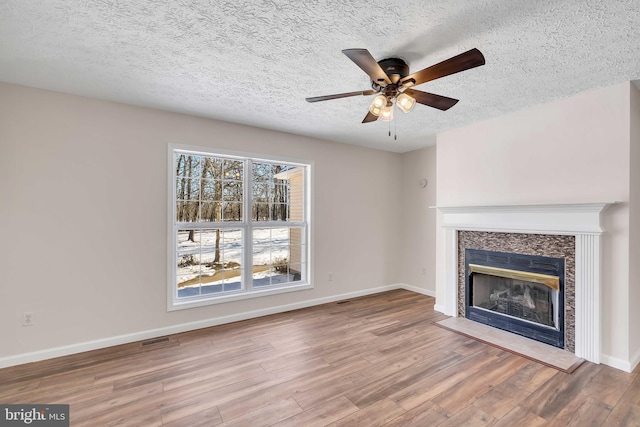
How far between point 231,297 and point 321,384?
1.79 m

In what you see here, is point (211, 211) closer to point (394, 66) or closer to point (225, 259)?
point (225, 259)

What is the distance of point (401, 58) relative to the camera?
7.13 ft

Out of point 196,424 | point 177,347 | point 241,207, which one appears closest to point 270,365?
point 196,424

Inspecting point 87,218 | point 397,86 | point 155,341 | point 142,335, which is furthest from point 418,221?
point 87,218

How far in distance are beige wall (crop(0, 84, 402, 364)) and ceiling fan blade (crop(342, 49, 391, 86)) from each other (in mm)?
2254

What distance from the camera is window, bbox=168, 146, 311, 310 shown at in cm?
349

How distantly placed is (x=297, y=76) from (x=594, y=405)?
10.9ft

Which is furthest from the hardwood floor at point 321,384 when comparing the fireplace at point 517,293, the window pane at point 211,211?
the window pane at point 211,211

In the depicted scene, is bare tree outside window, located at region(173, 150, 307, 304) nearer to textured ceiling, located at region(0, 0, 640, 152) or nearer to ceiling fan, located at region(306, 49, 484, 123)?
textured ceiling, located at region(0, 0, 640, 152)

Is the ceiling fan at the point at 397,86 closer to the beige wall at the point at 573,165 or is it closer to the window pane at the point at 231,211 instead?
the beige wall at the point at 573,165

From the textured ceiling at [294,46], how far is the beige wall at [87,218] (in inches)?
12.2

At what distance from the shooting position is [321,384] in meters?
2.32

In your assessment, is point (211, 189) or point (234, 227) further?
point (234, 227)

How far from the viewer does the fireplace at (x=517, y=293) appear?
294 cm
